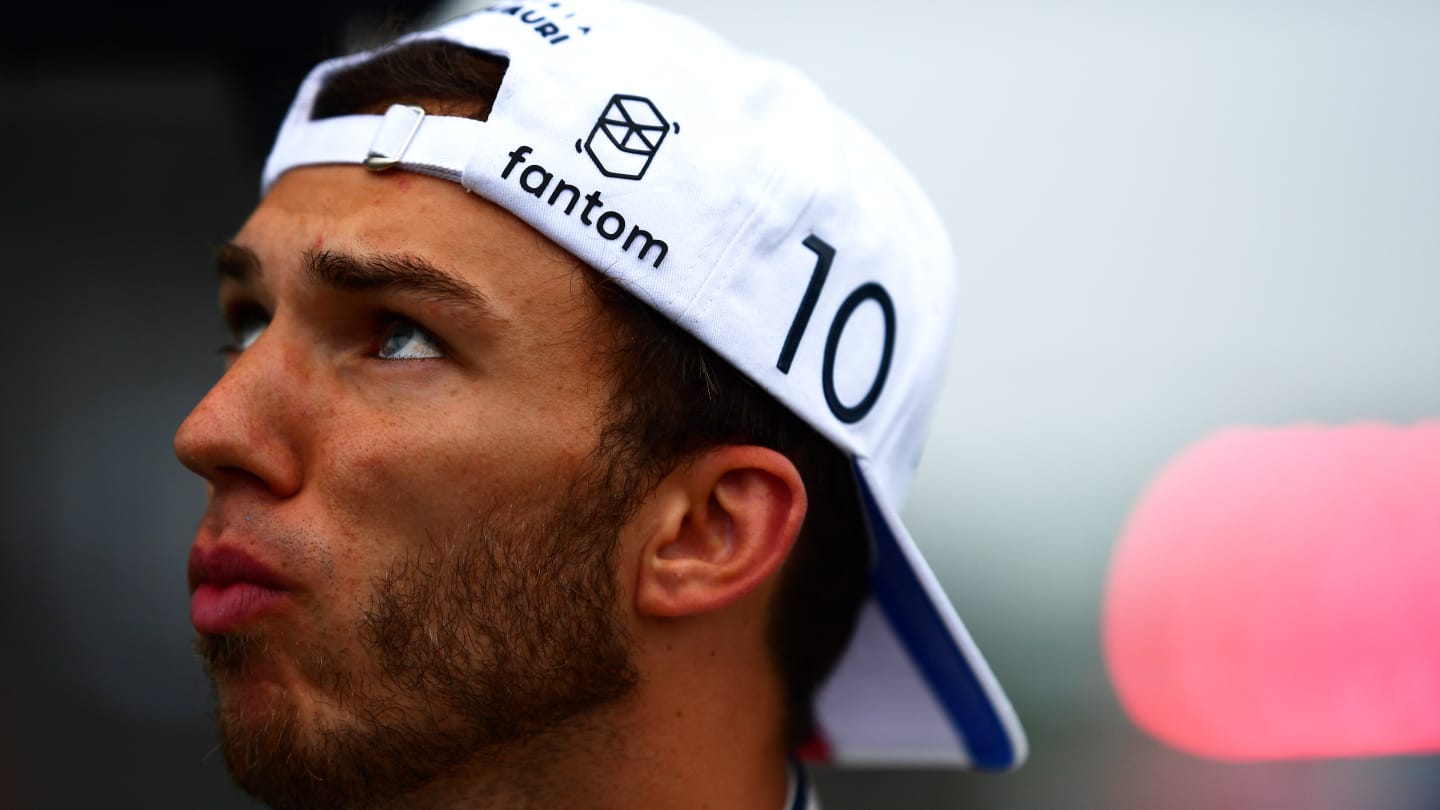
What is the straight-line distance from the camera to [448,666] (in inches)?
65.9

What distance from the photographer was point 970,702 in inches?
86.2

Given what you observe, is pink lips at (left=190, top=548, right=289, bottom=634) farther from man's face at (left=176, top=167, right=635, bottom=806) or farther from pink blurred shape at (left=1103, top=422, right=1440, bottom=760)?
pink blurred shape at (left=1103, top=422, right=1440, bottom=760)

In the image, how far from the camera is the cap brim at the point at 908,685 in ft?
6.78

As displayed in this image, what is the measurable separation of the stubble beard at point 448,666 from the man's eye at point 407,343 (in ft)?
→ 0.85

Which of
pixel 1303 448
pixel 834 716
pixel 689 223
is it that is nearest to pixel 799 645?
pixel 834 716

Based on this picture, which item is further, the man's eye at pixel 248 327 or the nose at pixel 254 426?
the man's eye at pixel 248 327

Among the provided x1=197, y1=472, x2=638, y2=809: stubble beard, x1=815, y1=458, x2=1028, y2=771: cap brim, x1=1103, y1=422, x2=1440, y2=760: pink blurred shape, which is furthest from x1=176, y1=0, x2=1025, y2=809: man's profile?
x1=1103, y1=422, x2=1440, y2=760: pink blurred shape

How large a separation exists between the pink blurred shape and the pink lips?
11.7 feet

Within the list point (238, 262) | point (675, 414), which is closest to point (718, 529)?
point (675, 414)

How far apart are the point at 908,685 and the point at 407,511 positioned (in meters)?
1.10

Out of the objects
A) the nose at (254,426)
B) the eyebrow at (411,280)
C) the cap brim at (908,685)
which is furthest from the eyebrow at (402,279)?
the cap brim at (908,685)

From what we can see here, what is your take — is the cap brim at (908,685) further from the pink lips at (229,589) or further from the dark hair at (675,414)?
the pink lips at (229,589)

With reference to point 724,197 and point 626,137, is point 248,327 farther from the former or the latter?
point 724,197

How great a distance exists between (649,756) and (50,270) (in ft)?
11.6
